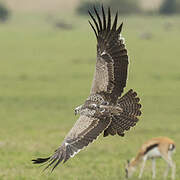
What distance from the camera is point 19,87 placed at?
1054 inches

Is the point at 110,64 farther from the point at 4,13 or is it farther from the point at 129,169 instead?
the point at 4,13

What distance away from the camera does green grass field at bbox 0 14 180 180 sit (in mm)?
12398

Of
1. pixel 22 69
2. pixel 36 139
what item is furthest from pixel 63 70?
pixel 36 139

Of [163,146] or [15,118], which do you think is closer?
[163,146]

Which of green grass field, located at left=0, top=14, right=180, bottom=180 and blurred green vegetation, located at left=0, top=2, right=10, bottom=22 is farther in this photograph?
blurred green vegetation, located at left=0, top=2, right=10, bottom=22

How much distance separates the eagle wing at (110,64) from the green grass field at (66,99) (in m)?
3.13

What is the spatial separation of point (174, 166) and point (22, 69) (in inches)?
879

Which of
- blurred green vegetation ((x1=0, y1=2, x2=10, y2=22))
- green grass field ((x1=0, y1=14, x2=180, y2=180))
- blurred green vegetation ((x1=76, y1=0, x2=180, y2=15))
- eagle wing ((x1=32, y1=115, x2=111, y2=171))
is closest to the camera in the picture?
eagle wing ((x1=32, y1=115, x2=111, y2=171))

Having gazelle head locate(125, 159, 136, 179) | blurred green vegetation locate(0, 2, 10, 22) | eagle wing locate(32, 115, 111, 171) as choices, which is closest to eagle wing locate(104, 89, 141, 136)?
eagle wing locate(32, 115, 111, 171)

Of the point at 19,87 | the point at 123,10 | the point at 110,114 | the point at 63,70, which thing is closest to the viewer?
the point at 110,114

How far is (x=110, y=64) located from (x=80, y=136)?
1.24 meters

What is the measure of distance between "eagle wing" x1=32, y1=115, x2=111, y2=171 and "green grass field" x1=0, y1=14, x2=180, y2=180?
10.1 feet

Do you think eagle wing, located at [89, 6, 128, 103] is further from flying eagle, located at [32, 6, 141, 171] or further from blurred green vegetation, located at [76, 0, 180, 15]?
blurred green vegetation, located at [76, 0, 180, 15]

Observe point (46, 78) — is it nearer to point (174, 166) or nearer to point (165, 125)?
point (165, 125)
